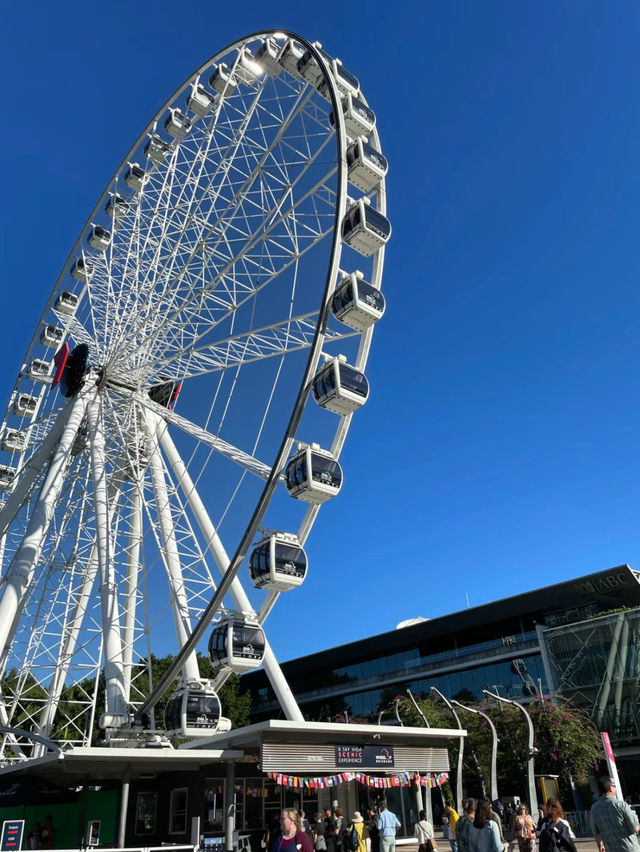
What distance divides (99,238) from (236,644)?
19.9 metres

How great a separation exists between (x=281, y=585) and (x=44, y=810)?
823cm

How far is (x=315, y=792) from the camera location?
21859 mm

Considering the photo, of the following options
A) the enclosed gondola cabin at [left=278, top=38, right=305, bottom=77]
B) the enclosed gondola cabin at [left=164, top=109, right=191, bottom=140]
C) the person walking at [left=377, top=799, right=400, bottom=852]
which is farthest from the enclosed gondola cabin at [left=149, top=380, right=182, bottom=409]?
the person walking at [left=377, top=799, right=400, bottom=852]

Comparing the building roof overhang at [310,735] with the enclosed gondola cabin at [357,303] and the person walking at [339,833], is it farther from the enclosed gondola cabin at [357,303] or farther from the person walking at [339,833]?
the enclosed gondola cabin at [357,303]

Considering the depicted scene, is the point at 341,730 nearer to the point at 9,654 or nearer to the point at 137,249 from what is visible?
the point at 9,654

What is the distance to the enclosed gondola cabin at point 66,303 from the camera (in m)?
31.9

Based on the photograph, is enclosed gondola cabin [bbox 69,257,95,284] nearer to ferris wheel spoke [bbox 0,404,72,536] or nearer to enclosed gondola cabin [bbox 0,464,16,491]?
ferris wheel spoke [bbox 0,404,72,536]

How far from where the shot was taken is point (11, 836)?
1332cm

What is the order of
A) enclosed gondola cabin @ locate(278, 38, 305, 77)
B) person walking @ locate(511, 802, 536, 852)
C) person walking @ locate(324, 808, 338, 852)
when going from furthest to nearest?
enclosed gondola cabin @ locate(278, 38, 305, 77) → person walking @ locate(324, 808, 338, 852) → person walking @ locate(511, 802, 536, 852)

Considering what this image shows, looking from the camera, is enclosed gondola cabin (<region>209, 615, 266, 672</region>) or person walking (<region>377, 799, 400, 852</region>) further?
enclosed gondola cabin (<region>209, 615, 266, 672</region>)

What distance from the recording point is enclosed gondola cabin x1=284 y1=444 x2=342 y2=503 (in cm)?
1811

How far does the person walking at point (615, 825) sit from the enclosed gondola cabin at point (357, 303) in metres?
13.8

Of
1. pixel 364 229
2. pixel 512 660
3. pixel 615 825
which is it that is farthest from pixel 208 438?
pixel 512 660

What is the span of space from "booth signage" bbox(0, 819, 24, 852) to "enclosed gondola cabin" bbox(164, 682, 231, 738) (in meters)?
4.57
